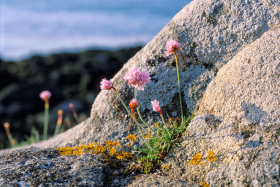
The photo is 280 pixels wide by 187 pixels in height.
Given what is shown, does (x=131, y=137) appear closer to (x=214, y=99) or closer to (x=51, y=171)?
(x=51, y=171)

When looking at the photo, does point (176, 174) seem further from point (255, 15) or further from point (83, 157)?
point (255, 15)

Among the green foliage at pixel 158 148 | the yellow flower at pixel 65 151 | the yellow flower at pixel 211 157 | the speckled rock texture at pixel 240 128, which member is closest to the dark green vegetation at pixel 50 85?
the yellow flower at pixel 65 151

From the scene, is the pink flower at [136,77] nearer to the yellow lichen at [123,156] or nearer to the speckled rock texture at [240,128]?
the speckled rock texture at [240,128]

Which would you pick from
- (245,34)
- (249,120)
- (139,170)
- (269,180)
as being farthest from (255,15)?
(139,170)

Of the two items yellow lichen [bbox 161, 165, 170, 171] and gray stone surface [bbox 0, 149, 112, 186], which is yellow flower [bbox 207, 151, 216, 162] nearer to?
yellow lichen [bbox 161, 165, 170, 171]

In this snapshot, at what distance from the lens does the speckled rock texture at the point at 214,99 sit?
2.01 meters

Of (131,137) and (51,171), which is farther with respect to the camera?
(131,137)

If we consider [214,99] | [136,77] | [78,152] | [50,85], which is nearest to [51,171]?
[78,152]

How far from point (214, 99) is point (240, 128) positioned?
15.8 inches

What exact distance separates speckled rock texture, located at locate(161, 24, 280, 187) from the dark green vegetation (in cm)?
776

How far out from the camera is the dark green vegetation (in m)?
9.75

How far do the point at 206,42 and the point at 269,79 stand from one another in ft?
3.28

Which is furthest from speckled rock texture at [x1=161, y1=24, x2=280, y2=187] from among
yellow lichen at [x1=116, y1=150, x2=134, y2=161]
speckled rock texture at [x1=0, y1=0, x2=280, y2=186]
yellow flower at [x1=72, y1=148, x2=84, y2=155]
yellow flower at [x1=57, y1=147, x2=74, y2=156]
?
yellow flower at [x1=57, y1=147, x2=74, y2=156]

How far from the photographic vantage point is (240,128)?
7.01 ft
